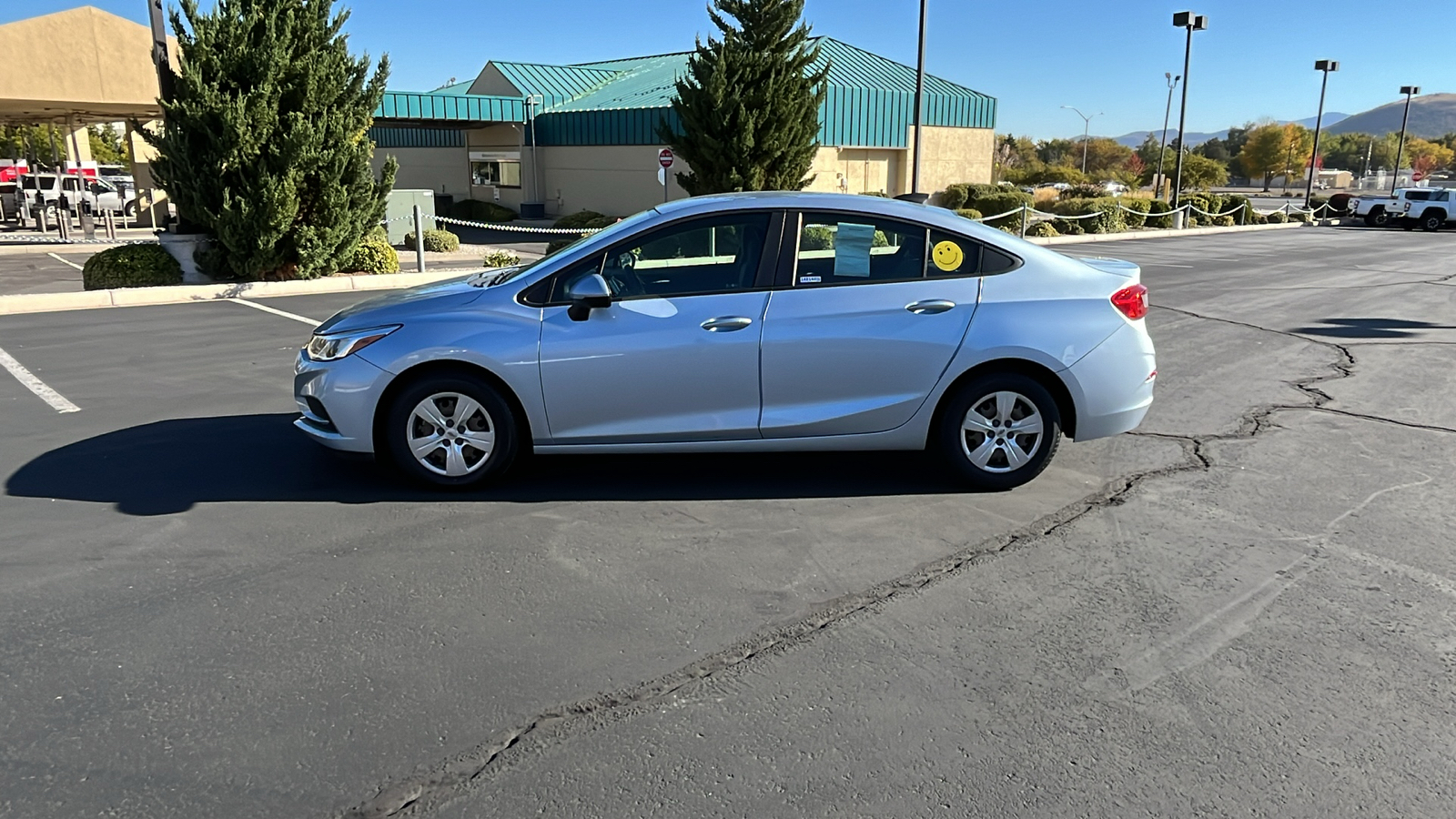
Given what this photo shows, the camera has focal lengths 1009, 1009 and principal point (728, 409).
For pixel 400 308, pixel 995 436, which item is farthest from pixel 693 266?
pixel 995 436

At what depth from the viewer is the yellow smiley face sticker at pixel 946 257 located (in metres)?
5.50

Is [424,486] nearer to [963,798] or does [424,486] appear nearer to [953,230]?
[953,230]

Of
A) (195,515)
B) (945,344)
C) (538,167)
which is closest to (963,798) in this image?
(945,344)

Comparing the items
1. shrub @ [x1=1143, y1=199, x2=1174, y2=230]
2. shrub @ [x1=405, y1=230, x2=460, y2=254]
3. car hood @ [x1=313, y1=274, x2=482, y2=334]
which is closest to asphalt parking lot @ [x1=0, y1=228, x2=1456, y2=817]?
car hood @ [x1=313, y1=274, x2=482, y2=334]

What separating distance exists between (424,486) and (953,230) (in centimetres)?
322

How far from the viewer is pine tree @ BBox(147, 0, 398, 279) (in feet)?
43.9

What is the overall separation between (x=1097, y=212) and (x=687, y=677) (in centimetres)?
3145

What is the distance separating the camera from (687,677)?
3.63m

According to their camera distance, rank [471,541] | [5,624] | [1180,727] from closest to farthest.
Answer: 1. [1180,727]
2. [5,624]
3. [471,541]

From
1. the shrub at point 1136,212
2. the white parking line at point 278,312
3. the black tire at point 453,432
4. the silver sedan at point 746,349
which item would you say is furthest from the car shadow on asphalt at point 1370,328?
the shrub at point 1136,212

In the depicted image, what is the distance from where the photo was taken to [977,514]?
5.34 meters

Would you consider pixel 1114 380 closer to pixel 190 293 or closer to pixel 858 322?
pixel 858 322

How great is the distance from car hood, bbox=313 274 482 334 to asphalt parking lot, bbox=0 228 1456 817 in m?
0.91

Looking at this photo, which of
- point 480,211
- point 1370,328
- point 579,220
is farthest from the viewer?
point 480,211
